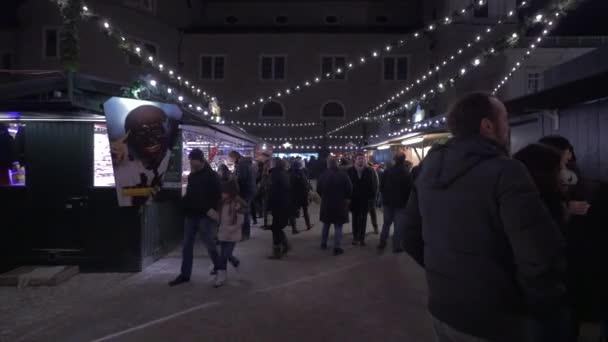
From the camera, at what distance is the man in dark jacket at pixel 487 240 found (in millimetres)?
1759

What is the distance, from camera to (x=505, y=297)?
179 cm

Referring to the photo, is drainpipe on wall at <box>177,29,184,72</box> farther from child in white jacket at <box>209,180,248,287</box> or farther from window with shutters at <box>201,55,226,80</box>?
child in white jacket at <box>209,180,248,287</box>

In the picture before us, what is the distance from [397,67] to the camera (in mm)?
36156

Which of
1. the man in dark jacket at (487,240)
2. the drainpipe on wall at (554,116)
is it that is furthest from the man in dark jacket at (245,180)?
the man in dark jacket at (487,240)

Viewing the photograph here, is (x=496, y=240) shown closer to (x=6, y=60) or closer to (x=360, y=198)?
(x=360, y=198)

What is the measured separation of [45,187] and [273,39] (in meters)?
31.2

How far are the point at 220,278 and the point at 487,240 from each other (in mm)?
5410

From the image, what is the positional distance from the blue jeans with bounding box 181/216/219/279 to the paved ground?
1.09 ft

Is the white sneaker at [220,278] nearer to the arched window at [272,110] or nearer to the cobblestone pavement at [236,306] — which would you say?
the cobblestone pavement at [236,306]

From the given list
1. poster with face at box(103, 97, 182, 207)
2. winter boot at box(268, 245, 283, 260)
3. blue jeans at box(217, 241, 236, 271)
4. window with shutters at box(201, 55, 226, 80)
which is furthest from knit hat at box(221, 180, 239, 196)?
window with shutters at box(201, 55, 226, 80)

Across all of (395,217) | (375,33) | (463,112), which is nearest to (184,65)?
(375,33)

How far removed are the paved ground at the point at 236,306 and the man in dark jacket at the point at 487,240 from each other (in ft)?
9.96

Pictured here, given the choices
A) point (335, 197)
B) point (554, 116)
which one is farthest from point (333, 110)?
point (554, 116)

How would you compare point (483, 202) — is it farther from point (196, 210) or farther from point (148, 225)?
point (148, 225)
